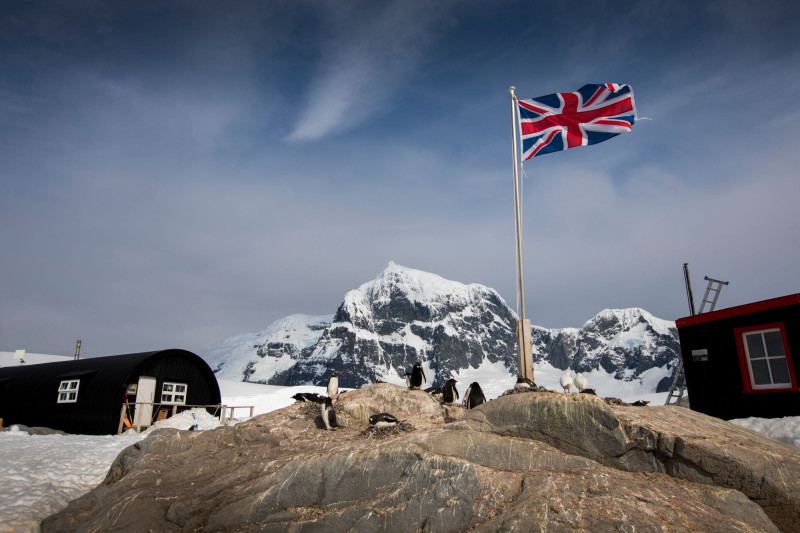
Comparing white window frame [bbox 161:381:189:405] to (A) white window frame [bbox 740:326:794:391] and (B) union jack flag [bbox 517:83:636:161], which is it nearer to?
(B) union jack flag [bbox 517:83:636:161]

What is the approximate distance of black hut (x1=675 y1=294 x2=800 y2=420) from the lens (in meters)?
18.4

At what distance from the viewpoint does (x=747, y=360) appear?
1983 centimetres

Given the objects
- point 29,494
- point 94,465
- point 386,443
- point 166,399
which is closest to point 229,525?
point 386,443

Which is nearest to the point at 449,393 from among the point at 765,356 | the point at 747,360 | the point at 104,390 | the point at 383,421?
the point at 383,421

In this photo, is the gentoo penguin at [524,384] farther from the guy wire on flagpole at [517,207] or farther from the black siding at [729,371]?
the black siding at [729,371]

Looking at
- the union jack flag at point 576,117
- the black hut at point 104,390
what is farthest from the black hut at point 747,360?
the black hut at point 104,390

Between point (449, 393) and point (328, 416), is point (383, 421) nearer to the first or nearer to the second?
point (328, 416)

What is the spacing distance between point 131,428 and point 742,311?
3185 centimetres

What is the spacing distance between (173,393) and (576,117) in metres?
31.2

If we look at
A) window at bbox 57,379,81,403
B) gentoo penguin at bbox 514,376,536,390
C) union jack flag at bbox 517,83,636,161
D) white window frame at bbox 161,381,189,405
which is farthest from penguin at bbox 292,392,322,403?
window at bbox 57,379,81,403

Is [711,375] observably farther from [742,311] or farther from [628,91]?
[628,91]

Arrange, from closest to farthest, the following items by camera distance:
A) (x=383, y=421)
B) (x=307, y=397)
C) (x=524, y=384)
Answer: (x=383, y=421) < (x=524, y=384) < (x=307, y=397)

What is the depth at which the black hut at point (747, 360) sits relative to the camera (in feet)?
60.4

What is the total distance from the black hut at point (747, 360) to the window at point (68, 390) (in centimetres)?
3488
